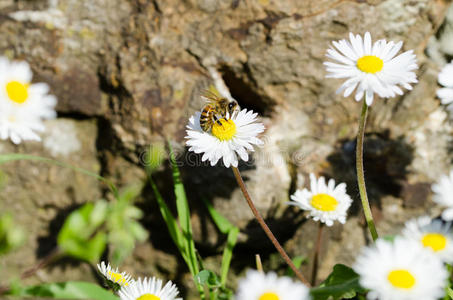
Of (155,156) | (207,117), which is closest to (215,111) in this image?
(207,117)

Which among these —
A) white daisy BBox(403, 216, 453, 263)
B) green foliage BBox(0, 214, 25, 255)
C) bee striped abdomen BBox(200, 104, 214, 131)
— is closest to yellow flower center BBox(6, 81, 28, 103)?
green foliage BBox(0, 214, 25, 255)

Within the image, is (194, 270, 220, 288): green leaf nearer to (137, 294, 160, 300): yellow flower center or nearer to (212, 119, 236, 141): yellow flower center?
(137, 294, 160, 300): yellow flower center

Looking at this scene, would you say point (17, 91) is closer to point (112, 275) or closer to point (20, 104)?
point (20, 104)

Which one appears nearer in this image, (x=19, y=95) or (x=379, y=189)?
(x=19, y=95)

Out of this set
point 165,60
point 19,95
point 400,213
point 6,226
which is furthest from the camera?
point 400,213

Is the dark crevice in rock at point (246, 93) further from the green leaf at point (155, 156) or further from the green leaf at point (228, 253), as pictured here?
the green leaf at point (228, 253)

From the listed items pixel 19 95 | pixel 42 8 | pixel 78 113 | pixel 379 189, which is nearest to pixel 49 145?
pixel 78 113

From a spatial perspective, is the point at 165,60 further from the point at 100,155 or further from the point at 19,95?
the point at 19,95
